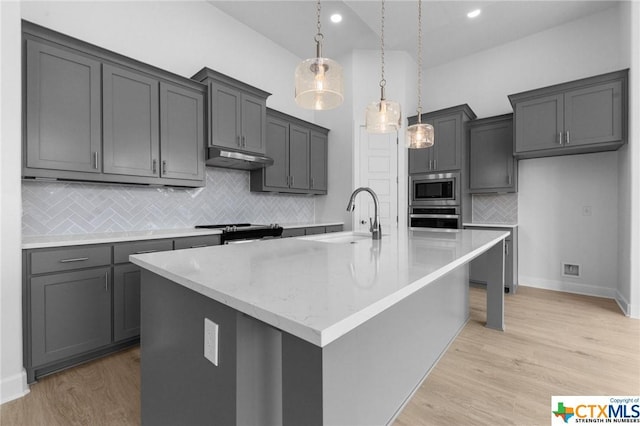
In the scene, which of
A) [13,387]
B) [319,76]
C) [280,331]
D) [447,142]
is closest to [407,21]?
[447,142]

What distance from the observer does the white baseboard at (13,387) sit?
176 centimetres

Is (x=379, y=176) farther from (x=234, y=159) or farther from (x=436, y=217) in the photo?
(x=234, y=159)

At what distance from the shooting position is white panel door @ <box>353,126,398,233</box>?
4562mm

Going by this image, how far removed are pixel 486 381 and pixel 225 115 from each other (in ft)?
10.9

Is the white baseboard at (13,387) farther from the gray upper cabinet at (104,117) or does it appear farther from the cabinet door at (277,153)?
the cabinet door at (277,153)

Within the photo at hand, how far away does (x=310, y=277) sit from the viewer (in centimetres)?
94

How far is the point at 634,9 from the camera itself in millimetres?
2924

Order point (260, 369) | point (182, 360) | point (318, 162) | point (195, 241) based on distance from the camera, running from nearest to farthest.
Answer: point (260, 369) < point (182, 360) < point (195, 241) < point (318, 162)

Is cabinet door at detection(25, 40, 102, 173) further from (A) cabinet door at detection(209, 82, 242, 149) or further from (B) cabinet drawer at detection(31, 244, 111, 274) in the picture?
(A) cabinet door at detection(209, 82, 242, 149)

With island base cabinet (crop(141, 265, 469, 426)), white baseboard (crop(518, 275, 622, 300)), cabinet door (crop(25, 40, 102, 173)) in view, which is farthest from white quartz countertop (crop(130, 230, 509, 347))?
white baseboard (crop(518, 275, 622, 300))

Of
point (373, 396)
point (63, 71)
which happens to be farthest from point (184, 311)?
point (63, 71)

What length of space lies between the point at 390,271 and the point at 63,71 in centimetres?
278

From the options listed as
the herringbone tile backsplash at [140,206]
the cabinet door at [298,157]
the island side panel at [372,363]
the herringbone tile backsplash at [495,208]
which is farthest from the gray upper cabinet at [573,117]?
the herringbone tile backsplash at [140,206]

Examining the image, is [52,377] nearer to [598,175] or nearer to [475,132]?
[475,132]
